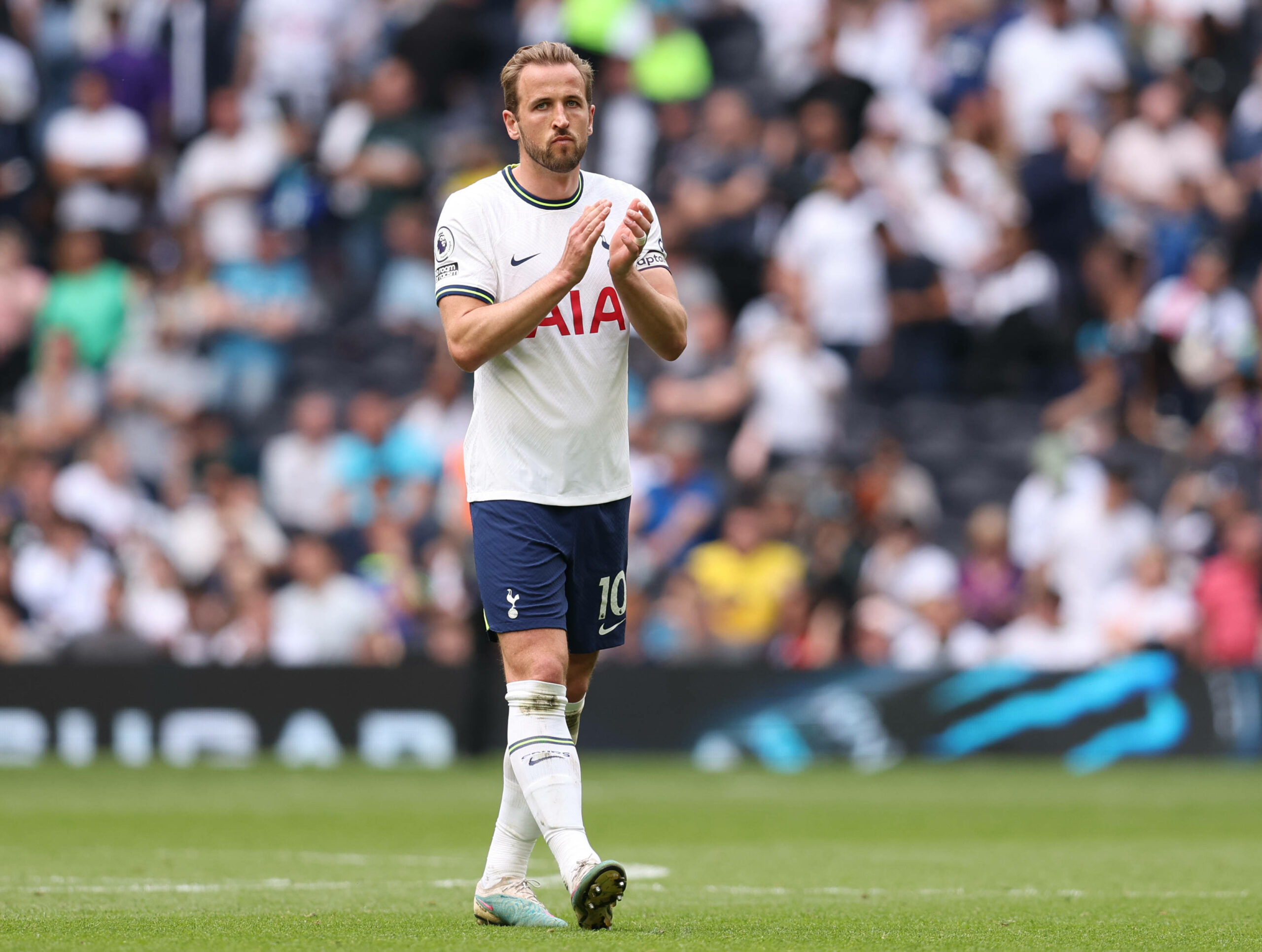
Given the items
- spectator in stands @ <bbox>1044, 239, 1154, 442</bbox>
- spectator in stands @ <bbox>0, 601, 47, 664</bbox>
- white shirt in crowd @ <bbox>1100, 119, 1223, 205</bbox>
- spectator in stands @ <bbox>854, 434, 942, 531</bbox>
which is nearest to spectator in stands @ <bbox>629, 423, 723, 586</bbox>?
spectator in stands @ <bbox>854, 434, 942, 531</bbox>

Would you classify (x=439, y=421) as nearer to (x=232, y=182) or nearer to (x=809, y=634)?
(x=232, y=182)

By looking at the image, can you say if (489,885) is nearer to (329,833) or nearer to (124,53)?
(329,833)

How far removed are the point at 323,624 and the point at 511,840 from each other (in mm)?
10269

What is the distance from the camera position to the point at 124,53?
2028 cm

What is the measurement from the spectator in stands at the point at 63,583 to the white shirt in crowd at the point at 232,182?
3.80 metres

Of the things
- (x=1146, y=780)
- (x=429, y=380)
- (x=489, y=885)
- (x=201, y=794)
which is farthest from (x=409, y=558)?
(x=489, y=885)

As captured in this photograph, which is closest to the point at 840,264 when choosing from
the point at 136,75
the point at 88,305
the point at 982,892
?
the point at 88,305

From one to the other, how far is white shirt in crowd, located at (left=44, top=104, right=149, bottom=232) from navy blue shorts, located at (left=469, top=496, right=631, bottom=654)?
46.5 feet

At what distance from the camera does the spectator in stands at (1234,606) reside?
16031 mm

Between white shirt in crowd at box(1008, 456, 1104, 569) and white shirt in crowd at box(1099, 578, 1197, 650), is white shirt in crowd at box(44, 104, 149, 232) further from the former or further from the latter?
white shirt in crowd at box(1099, 578, 1197, 650)

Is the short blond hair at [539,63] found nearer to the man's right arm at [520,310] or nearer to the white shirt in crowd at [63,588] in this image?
the man's right arm at [520,310]

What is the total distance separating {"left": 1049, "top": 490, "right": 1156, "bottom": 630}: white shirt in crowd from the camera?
1641cm

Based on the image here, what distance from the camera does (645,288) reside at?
20.6 feet

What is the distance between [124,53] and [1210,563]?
11.4 meters
